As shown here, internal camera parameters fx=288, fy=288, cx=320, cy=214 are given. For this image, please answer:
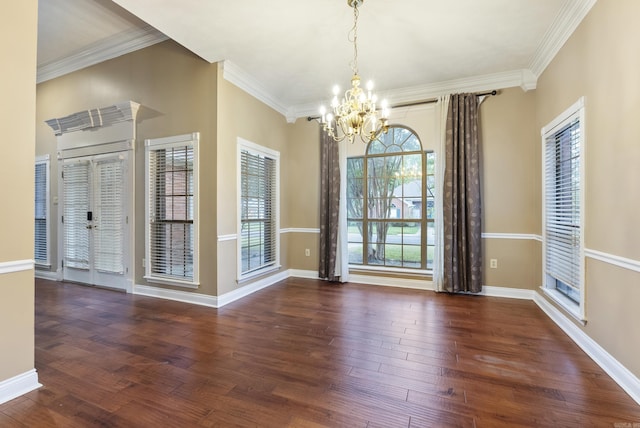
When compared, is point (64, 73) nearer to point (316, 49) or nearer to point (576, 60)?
point (316, 49)

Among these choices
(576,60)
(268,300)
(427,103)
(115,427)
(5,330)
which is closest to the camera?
(115,427)

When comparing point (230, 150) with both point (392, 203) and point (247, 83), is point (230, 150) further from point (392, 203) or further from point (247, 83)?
point (392, 203)

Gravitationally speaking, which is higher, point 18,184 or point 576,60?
point 576,60

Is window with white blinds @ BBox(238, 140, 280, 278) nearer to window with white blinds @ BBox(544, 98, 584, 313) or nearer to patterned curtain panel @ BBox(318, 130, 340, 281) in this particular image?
patterned curtain panel @ BBox(318, 130, 340, 281)

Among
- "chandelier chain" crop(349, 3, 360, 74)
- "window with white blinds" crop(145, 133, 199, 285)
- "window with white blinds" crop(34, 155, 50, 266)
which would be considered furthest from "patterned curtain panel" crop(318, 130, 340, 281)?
"window with white blinds" crop(34, 155, 50, 266)

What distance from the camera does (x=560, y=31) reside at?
2.89 meters

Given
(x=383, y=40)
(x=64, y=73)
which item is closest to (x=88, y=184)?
(x=64, y=73)

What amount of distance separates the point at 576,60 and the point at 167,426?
4317mm

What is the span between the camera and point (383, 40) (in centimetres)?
325

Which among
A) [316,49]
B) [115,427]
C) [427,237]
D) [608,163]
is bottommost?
[115,427]

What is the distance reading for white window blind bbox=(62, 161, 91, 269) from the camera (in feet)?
15.0

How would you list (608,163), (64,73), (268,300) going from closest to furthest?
(608,163)
(268,300)
(64,73)

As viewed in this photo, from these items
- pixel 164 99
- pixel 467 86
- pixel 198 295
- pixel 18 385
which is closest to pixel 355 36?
pixel 467 86

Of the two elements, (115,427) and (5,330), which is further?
(5,330)
